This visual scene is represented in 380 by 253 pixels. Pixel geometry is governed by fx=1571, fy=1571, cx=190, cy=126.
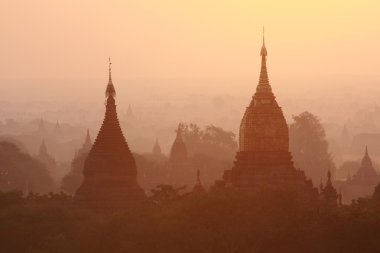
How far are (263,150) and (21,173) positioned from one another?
3528 centimetres

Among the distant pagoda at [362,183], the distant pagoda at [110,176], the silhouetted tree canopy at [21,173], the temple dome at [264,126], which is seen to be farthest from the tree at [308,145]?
the distant pagoda at [110,176]

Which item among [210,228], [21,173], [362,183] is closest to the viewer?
[210,228]

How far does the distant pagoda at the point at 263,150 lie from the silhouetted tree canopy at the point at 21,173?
32.0 m

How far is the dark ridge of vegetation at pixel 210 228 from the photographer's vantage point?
42.8 meters

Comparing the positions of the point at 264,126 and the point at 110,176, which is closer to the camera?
the point at 110,176

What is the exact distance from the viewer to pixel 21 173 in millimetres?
92188

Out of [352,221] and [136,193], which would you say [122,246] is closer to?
[352,221]

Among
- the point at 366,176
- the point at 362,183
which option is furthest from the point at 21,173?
the point at 366,176

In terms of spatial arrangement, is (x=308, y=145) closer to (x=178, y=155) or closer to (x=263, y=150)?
(x=178, y=155)

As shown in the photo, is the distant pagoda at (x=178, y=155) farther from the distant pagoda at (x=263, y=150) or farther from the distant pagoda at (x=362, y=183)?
the distant pagoda at (x=263, y=150)

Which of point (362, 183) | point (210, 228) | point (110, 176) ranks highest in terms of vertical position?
point (110, 176)

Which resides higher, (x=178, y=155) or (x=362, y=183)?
(x=178, y=155)

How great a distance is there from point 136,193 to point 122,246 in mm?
11265

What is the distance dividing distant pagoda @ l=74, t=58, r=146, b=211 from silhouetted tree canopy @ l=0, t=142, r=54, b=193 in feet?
108
